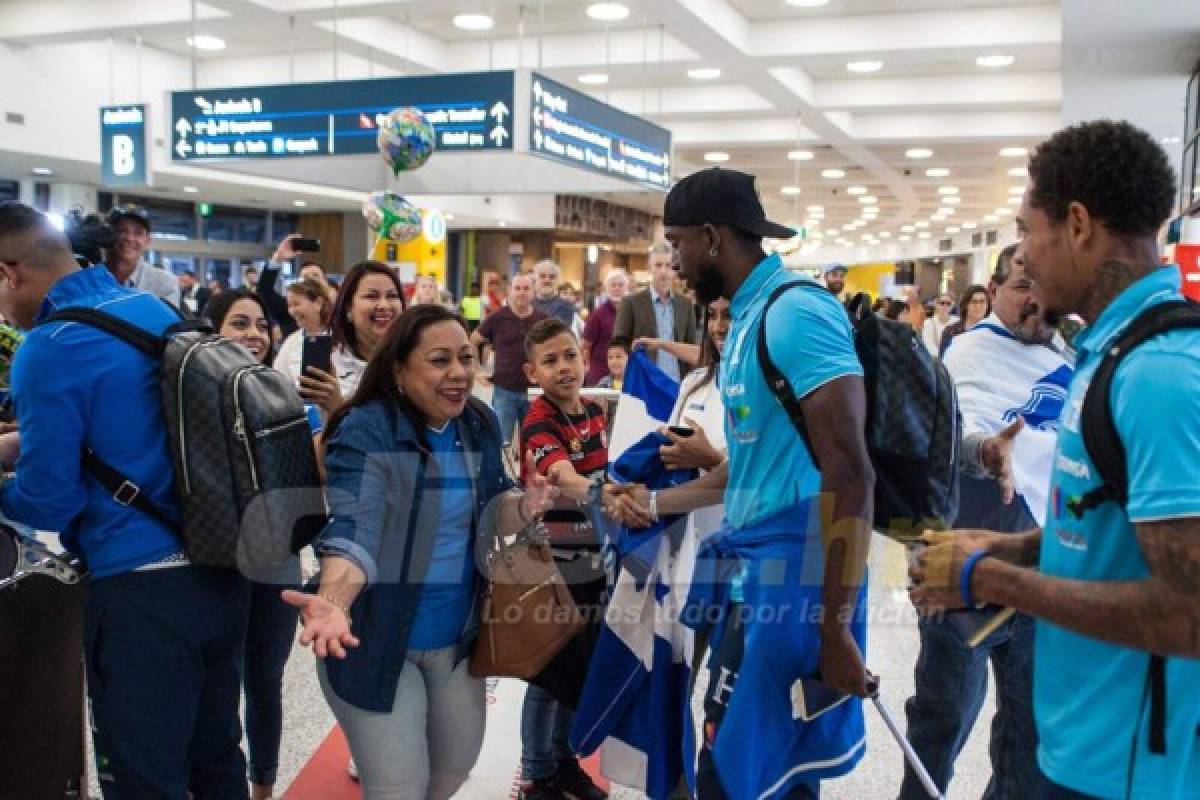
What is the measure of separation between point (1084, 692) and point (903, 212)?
27.0 metres

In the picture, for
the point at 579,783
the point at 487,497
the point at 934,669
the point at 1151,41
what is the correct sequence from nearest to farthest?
the point at 487,497 < the point at 934,669 < the point at 579,783 < the point at 1151,41

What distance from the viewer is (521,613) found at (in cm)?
232

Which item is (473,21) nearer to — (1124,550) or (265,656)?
(265,656)

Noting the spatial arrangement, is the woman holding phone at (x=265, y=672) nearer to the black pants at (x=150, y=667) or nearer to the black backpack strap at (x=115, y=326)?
the black pants at (x=150, y=667)

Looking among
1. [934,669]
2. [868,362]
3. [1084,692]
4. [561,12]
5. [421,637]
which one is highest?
[561,12]

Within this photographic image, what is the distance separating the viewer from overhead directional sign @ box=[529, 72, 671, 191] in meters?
6.66

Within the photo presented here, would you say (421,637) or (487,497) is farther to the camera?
(487,497)

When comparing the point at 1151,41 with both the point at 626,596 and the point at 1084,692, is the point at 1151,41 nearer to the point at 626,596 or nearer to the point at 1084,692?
the point at 626,596

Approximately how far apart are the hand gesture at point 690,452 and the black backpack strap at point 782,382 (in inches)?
21.4

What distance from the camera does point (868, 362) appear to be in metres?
1.99

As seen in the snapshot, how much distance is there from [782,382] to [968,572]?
0.58 meters

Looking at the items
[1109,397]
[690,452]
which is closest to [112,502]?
[690,452]

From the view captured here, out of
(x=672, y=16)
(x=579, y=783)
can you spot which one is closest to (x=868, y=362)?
(x=579, y=783)

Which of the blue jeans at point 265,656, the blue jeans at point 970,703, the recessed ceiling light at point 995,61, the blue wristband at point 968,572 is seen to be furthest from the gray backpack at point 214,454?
the recessed ceiling light at point 995,61
